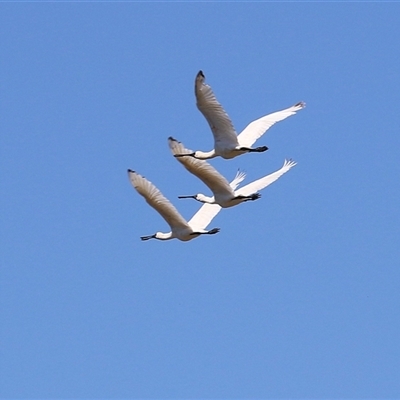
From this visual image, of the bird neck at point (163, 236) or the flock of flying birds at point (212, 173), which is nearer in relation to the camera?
the flock of flying birds at point (212, 173)

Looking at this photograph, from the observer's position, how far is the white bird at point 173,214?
175ft

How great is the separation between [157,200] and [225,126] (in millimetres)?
4204

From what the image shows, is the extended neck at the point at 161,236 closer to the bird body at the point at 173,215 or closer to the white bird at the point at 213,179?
the bird body at the point at 173,215

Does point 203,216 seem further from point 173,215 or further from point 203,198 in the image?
point 173,215

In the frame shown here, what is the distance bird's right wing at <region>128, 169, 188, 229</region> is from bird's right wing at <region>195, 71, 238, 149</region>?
2.77m

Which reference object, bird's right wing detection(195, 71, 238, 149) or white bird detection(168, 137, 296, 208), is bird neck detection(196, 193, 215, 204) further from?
bird's right wing detection(195, 71, 238, 149)

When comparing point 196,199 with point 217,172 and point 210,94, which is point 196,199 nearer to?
point 217,172

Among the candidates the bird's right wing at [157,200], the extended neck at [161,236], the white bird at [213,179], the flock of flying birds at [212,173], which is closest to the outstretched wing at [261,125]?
the flock of flying birds at [212,173]

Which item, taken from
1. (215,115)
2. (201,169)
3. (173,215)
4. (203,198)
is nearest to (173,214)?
(173,215)

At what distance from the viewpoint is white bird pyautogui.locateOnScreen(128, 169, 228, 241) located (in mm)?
53281

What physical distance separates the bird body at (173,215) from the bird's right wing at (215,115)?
283cm

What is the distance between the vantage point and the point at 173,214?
54781 millimetres

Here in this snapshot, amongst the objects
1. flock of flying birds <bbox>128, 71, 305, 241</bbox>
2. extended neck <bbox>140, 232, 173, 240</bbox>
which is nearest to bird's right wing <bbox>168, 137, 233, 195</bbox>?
flock of flying birds <bbox>128, 71, 305, 241</bbox>

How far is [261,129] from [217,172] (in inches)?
73.3
